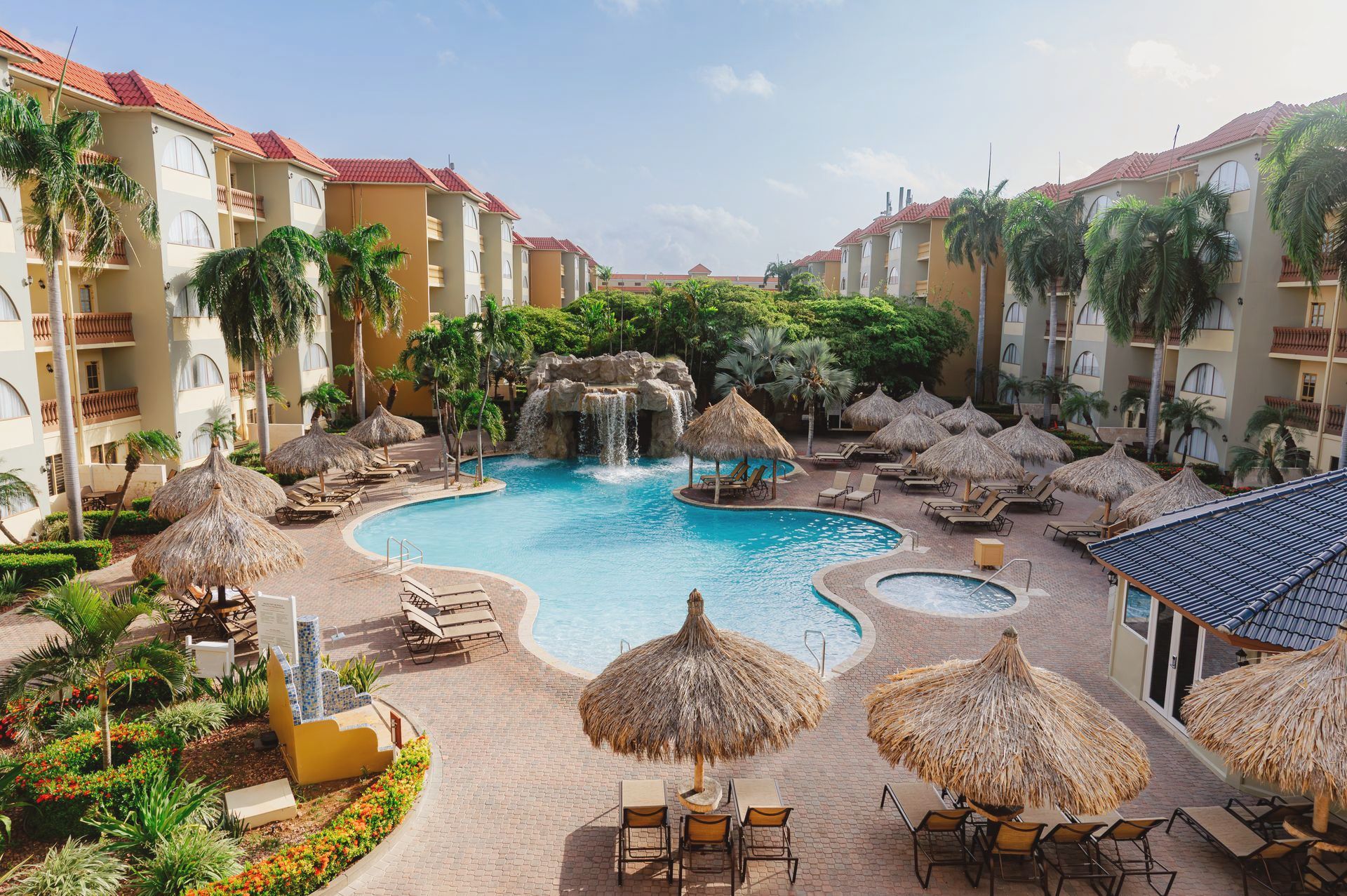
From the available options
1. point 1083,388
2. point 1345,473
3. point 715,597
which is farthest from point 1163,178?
point 715,597

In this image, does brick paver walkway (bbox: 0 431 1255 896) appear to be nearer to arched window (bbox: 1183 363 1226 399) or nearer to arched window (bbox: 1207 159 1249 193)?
arched window (bbox: 1183 363 1226 399)

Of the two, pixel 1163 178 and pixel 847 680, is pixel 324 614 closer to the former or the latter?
pixel 847 680

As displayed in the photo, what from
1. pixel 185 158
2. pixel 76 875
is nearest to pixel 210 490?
pixel 76 875

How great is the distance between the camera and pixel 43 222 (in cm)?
1909

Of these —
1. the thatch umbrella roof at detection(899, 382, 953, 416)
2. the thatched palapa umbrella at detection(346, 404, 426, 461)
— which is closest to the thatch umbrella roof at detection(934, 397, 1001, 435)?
the thatch umbrella roof at detection(899, 382, 953, 416)

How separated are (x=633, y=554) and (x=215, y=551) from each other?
32.3ft

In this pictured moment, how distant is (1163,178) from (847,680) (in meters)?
32.6

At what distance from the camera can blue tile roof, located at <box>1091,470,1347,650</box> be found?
10.6m

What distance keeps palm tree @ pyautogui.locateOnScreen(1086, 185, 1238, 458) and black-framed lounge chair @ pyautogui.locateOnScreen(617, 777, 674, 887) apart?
91.6 ft

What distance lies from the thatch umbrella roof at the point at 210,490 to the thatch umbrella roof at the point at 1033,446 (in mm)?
21893

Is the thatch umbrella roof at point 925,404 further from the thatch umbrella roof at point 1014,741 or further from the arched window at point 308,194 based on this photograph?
the arched window at point 308,194

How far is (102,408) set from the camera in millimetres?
25422

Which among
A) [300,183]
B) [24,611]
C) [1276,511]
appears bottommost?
[24,611]

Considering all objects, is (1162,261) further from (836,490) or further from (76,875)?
(76,875)
